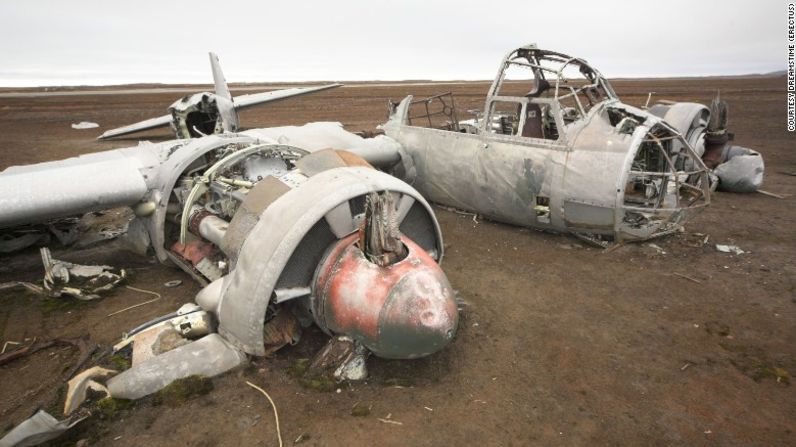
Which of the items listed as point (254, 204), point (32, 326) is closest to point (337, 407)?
point (254, 204)

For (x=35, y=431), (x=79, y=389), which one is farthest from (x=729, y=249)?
(x=35, y=431)

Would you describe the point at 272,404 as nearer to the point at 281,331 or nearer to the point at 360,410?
the point at 281,331

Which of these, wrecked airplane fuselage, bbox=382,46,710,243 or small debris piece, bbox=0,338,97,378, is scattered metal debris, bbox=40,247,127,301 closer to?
small debris piece, bbox=0,338,97,378

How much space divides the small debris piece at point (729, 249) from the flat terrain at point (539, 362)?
0.55 ft

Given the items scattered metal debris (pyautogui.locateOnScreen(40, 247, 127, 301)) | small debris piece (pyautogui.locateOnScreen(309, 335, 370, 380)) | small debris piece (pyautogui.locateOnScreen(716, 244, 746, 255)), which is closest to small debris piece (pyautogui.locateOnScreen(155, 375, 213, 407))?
small debris piece (pyautogui.locateOnScreen(309, 335, 370, 380))

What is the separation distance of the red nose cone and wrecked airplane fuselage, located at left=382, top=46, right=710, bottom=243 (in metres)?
4.72

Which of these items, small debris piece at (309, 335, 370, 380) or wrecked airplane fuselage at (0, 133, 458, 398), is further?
small debris piece at (309, 335, 370, 380)

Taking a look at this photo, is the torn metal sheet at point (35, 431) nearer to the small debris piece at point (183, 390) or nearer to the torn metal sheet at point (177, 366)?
the torn metal sheet at point (177, 366)

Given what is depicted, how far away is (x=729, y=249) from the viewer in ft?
27.9

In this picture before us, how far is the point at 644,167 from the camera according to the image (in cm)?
992

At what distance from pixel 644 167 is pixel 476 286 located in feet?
18.3

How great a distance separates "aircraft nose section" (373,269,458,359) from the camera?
4.29 m

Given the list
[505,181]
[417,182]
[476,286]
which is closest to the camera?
[476,286]

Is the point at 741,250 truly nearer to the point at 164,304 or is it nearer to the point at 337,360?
the point at 337,360
